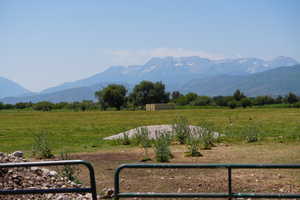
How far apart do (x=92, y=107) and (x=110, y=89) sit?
11627mm

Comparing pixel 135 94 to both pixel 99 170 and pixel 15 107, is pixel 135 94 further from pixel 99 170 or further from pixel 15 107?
pixel 99 170

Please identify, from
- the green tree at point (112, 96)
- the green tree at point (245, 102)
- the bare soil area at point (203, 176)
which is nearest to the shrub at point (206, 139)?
the bare soil area at point (203, 176)

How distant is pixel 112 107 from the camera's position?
371 ft

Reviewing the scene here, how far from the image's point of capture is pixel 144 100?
407ft

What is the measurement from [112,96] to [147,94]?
58.2ft

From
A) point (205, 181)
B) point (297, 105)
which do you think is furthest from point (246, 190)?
point (297, 105)

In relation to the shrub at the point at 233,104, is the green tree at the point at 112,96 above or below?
above

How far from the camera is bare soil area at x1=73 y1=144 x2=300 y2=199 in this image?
10.2 meters

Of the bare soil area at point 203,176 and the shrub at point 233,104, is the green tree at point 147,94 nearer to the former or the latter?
the shrub at point 233,104

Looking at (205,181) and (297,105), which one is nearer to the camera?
(205,181)

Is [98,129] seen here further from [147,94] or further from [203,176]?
[147,94]

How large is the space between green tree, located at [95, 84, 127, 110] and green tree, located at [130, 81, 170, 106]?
9647 millimetres

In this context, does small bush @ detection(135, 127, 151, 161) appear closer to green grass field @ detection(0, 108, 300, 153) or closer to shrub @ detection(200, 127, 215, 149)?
green grass field @ detection(0, 108, 300, 153)

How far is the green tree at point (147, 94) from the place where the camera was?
123m
